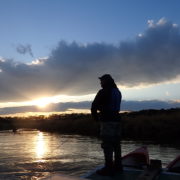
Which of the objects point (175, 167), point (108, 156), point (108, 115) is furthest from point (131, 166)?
point (108, 115)

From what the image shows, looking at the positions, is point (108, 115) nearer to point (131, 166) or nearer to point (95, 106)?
point (95, 106)

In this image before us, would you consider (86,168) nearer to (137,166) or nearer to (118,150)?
(137,166)

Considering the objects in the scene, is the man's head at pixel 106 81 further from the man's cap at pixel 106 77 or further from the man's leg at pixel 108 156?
the man's leg at pixel 108 156

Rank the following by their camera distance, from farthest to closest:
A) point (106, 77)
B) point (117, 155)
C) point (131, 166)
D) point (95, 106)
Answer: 1. point (131, 166)
2. point (117, 155)
3. point (106, 77)
4. point (95, 106)

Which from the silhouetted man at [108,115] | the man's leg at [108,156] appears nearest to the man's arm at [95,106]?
the silhouetted man at [108,115]

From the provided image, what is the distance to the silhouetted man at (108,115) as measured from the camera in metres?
6.35

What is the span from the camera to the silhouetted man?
6348 millimetres

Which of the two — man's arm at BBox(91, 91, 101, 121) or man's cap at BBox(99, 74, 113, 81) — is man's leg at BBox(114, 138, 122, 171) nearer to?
man's arm at BBox(91, 91, 101, 121)

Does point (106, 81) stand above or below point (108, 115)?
above

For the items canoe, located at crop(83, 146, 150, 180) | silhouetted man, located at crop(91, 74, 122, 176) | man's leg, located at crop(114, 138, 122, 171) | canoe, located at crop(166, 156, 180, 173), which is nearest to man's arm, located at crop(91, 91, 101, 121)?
silhouetted man, located at crop(91, 74, 122, 176)

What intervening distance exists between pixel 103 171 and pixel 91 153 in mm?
7633

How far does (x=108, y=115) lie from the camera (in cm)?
639

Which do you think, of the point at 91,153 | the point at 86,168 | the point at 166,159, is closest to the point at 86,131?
the point at 91,153

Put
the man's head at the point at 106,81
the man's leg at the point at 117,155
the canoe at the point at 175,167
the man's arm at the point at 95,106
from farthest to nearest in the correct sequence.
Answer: the canoe at the point at 175,167 → the man's leg at the point at 117,155 → the man's head at the point at 106,81 → the man's arm at the point at 95,106
